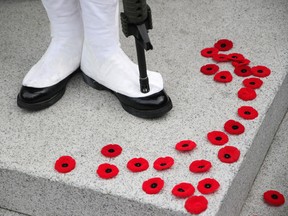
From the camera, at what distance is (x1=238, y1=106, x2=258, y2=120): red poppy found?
5.56 feet

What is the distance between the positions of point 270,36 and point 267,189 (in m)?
0.56

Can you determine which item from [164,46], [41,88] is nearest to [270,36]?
[164,46]

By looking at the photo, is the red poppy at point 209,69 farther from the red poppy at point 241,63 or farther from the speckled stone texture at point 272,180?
the speckled stone texture at point 272,180

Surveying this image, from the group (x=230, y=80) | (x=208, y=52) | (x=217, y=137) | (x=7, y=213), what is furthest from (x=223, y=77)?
(x=7, y=213)

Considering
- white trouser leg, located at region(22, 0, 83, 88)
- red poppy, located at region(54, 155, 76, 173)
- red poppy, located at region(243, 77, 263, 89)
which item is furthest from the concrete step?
red poppy, located at region(243, 77, 263, 89)

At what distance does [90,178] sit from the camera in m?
1.55

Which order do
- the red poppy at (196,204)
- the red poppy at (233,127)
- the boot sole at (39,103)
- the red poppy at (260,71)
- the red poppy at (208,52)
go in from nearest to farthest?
the red poppy at (196,204)
the red poppy at (233,127)
the boot sole at (39,103)
the red poppy at (260,71)
the red poppy at (208,52)

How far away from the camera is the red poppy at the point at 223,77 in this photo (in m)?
1.84

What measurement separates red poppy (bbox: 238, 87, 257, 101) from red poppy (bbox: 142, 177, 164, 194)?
0.40 metres

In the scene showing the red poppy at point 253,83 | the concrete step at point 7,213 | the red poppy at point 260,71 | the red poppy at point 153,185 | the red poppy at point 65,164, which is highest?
the red poppy at point 260,71

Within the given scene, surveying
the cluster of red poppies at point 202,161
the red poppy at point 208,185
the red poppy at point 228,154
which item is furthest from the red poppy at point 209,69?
the red poppy at point 208,185

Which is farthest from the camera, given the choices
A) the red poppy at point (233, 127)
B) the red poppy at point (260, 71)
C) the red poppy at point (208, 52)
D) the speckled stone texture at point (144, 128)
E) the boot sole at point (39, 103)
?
the red poppy at point (208, 52)

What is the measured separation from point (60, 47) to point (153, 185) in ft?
1.74

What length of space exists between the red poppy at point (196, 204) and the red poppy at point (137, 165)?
0.16m
